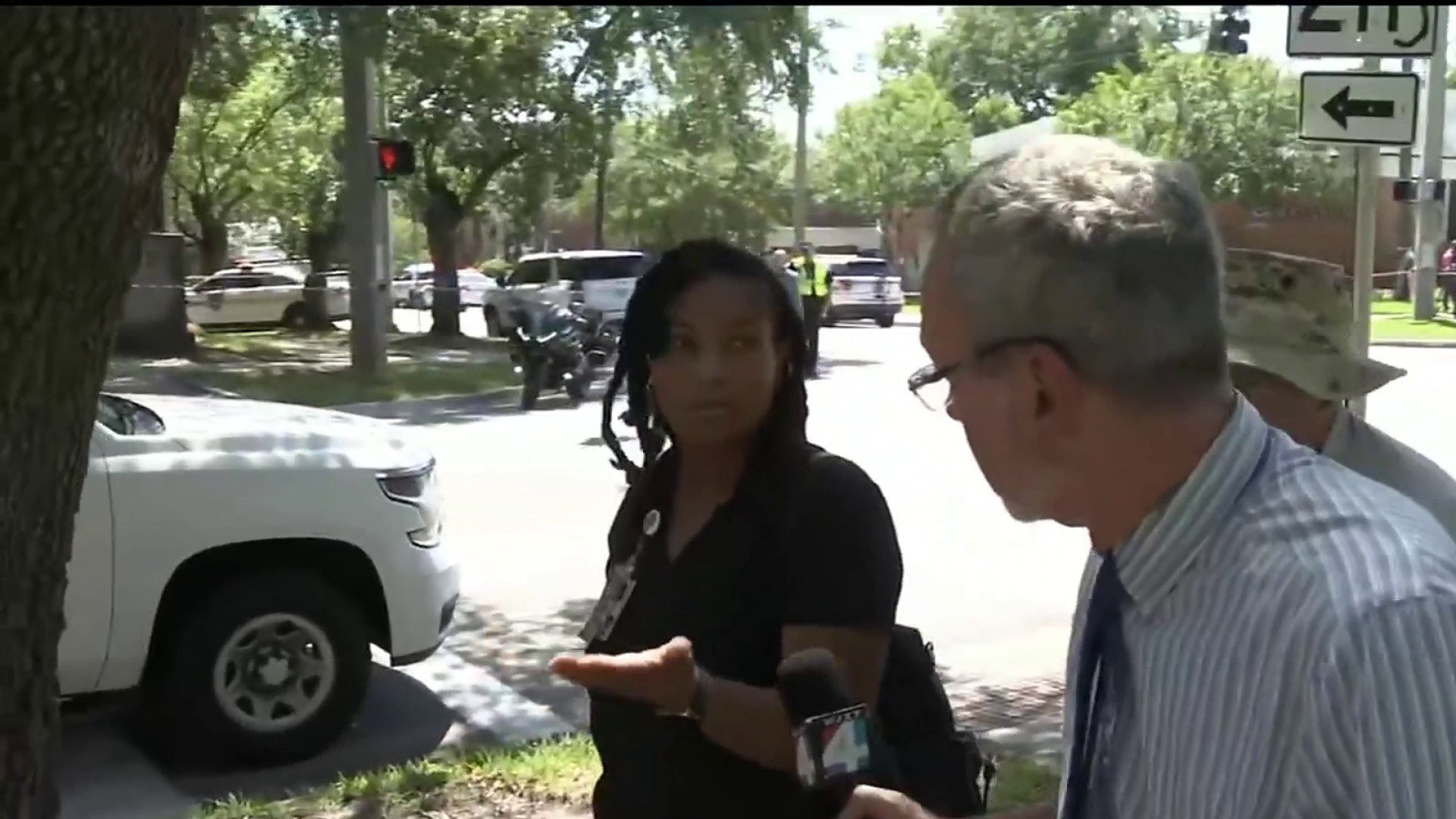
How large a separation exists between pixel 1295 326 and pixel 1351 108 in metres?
5.03

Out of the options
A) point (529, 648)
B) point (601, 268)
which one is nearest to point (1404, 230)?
point (601, 268)

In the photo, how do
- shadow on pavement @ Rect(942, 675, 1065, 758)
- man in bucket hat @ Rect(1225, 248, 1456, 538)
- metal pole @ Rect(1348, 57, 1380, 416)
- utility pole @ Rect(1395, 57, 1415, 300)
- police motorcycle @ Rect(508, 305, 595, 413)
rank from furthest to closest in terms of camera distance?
utility pole @ Rect(1395, 57, 1415, 300) < police motorcycle @ Rect(508, 305, 595, 413) < metal pole @ Rect(1348, 57, 1380, 416) < shadow on pavement @ Rect(942, 675, 1065, 758) < man in bucket hat @ Rect(1225, 248, 1456, 538)

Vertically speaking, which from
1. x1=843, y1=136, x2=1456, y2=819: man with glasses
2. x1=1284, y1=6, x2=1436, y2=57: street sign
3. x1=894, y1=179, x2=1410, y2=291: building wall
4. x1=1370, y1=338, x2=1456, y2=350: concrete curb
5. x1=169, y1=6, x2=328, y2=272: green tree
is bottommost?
x1=1370, y1=338, x2=1456, y2=350: concrete curb

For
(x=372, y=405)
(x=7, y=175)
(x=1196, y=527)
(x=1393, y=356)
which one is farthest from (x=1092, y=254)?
(x=1393, y=356)

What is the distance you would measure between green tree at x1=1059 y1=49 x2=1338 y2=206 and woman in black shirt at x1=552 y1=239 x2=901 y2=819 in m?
37.3

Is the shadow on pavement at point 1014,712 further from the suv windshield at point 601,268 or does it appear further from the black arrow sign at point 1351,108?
the suv windshield at point 601,268

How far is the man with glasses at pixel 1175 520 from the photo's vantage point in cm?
122

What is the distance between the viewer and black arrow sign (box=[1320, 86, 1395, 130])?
723 cm

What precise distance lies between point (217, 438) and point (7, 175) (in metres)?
3.18

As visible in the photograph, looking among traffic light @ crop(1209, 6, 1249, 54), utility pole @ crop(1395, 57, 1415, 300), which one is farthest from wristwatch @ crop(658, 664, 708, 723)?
utility pole @ crop(1395, 57, 1415, 300)

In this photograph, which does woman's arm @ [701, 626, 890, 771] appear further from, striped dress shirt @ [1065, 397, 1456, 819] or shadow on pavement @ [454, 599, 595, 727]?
shadow on pavement @ [454, 599, 595, 727]

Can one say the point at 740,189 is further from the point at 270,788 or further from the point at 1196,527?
the point at 1196,527

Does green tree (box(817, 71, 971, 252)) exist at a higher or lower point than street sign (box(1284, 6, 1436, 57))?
higher

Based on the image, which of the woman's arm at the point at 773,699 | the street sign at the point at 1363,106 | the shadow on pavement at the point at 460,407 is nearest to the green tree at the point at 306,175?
the shadow on pavement at the point at 460,407
